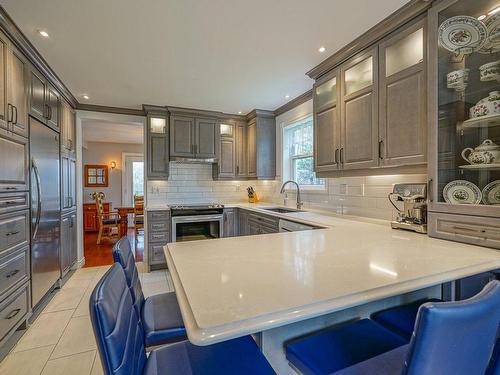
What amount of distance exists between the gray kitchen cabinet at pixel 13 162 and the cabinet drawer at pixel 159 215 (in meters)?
1.56

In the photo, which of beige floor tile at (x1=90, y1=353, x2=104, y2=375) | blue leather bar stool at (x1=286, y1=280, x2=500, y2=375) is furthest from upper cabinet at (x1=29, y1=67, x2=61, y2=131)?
blue leather bar stool at (x1=286, y1=280, x2=500, y2=375)

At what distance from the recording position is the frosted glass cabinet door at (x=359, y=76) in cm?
210

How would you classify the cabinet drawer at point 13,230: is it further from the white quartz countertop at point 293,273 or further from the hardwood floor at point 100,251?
the hardwood floor at point 100,251

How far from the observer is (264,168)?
4270 mm

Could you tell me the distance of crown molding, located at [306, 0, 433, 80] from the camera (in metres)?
1.70

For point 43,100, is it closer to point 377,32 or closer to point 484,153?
point 377,32

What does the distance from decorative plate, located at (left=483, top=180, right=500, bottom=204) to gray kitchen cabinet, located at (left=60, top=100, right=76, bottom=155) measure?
4.01 m

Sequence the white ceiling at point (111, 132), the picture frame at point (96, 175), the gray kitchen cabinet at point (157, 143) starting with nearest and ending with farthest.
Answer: the gray kitchen cabinet at point (157, 143) < the white ceiling at point (111, 132) < the picture frame at point (96, 175)

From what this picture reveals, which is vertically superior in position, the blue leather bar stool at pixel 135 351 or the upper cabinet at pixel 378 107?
the upper cabinet at pixel 378 107

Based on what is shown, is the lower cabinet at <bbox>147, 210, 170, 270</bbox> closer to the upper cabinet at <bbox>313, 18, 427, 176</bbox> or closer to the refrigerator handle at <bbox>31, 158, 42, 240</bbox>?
the refrigerator handle at <bbox>31, 158, 42, 240</bbox>

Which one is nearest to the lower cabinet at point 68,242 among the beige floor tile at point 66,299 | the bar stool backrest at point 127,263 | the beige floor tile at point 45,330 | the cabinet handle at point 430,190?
the beige floor tile at point 66,299

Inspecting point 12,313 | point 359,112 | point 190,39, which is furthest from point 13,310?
point 359,112

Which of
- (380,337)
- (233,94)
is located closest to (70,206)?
(233,94)

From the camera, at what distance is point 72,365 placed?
5.90ft
